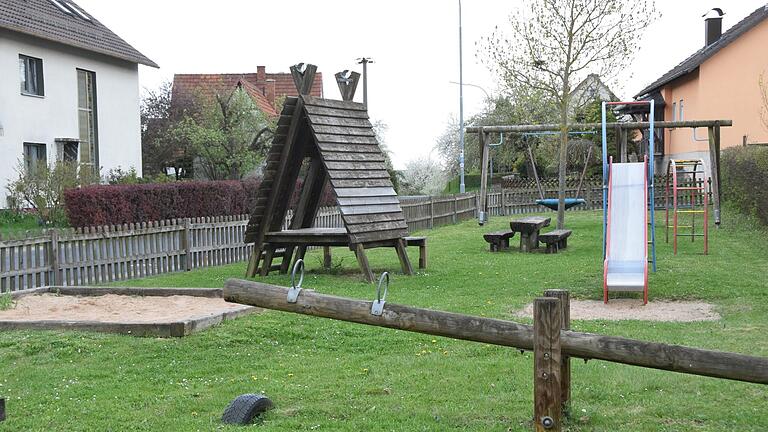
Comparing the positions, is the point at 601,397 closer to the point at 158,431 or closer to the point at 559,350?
the point at 559,350

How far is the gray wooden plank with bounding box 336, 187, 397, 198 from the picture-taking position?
46.5 ft

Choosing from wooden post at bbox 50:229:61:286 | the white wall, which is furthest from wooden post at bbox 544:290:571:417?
the white wall

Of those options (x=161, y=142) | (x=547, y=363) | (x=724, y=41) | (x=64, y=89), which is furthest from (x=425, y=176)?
(x=547, y=363)

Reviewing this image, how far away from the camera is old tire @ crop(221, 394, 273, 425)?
6.11 m

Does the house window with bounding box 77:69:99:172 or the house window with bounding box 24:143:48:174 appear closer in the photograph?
the house window with bounding box 24:143:48:174

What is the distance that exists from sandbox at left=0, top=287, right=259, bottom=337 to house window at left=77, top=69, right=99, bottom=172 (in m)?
21.7

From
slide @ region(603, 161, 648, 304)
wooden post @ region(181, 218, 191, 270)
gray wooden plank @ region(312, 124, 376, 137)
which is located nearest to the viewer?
slide @ region(603, 161, 648, 304)

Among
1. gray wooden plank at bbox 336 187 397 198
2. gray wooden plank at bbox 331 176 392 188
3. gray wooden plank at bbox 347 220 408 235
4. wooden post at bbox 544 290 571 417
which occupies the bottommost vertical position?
wooden post at bbox 544 290 571 417

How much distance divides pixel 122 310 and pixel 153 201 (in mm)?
9836

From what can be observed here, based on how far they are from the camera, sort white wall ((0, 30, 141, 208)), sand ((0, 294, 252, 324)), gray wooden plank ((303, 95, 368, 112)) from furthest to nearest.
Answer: white wall ((0, 30, 141, 208)), gray wooden plank ((303, 95, 368, 112)), sand ((0, 294, 252, 324))

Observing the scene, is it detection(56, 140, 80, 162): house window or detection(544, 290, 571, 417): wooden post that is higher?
detection(56, 140, 80, 162): house window

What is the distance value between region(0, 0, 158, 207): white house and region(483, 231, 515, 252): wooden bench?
46.7 feet

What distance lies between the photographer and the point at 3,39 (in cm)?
2759

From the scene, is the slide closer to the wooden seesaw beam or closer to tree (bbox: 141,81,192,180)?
the wooden seesaw beam
